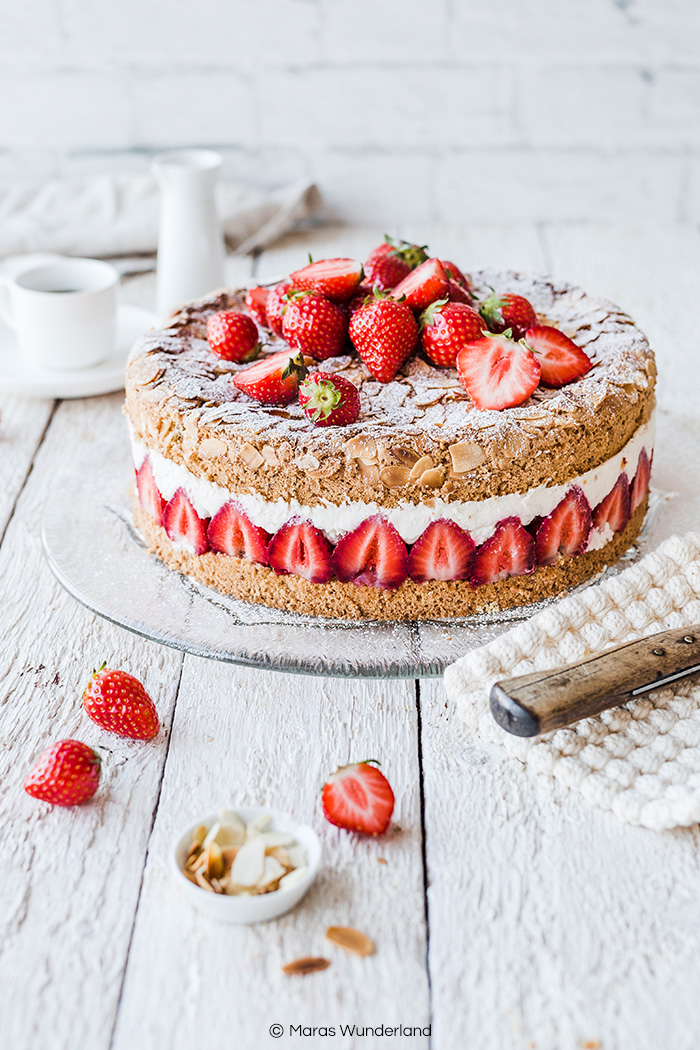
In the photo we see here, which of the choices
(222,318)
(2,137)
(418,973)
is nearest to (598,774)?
(418,973)

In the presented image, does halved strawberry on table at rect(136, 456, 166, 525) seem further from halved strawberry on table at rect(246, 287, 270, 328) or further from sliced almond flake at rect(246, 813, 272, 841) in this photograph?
sliced almond flake at rect(246, 813, 272, 841)

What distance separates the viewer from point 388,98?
13.4ft

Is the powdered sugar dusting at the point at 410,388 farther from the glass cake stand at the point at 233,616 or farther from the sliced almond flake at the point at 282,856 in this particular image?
the sliced almond flake at the point at 282,856

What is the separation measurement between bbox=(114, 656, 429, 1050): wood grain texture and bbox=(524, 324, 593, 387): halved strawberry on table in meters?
0.64

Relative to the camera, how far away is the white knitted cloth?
1487mm

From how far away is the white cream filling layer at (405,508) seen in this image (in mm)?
1825

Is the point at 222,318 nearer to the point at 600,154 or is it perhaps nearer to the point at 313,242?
the point at 313,242

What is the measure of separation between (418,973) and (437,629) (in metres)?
0.69

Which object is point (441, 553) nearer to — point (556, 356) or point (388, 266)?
point (556, 356)

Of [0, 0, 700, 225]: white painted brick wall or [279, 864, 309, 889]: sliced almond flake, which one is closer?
[279, 864, 309, 889]: sliced almond flake

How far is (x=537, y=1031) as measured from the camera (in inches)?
48.1

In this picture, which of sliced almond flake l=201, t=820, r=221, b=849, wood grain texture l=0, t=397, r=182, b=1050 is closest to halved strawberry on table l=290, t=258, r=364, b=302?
wood grain texture l=0, t=397, r=182, b=1050

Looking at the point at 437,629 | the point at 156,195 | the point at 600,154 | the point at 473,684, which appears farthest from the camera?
the point at 600,154

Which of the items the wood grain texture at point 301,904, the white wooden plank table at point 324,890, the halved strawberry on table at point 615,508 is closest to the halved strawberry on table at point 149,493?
the white wooden plank table at point 324,890
